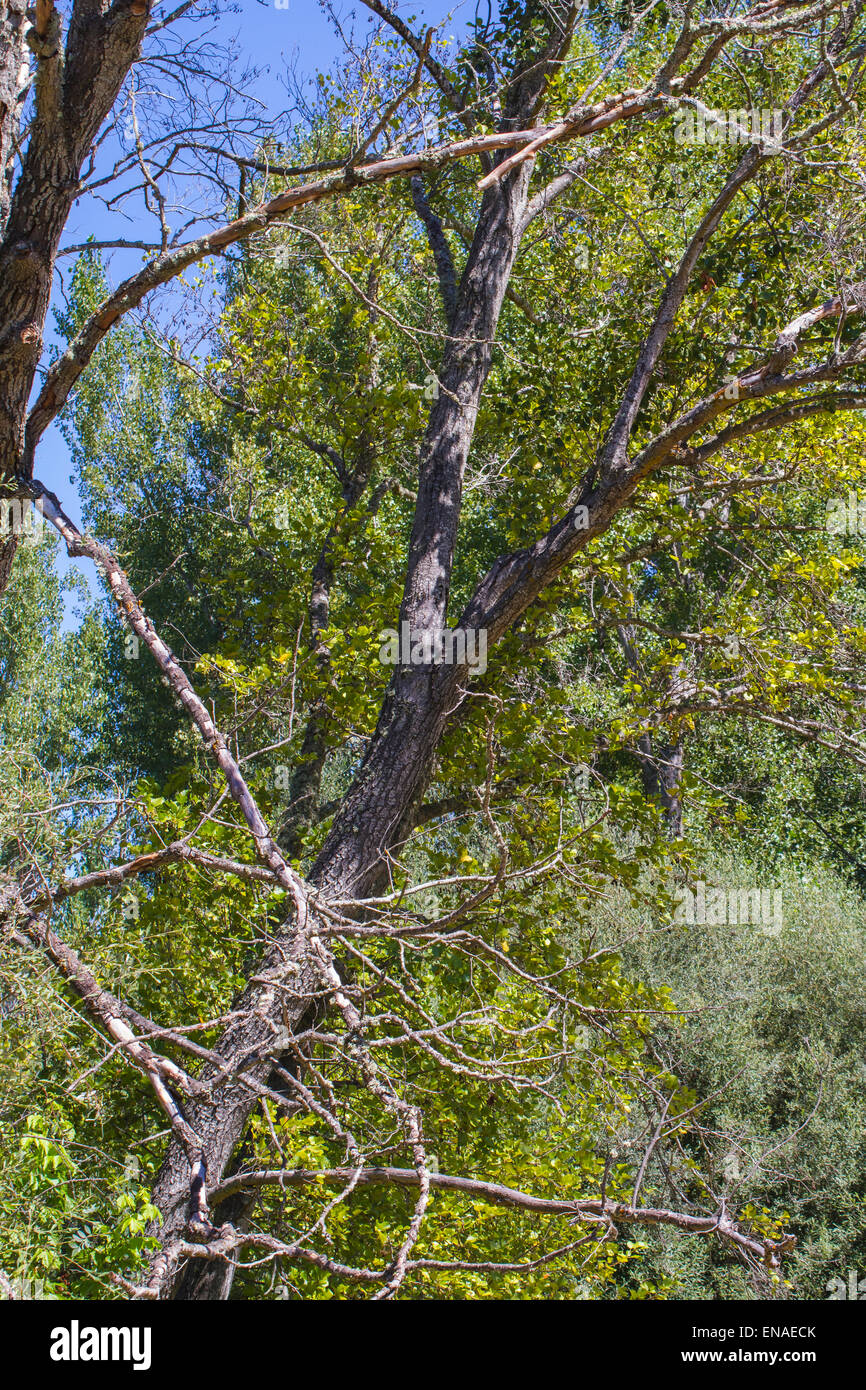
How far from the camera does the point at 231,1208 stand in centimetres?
546

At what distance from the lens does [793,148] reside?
Answer: 5.22 m

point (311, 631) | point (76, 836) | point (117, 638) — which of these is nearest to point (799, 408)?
point (311, 631)

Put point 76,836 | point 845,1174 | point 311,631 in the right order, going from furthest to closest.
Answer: point 845,1174
point 311,631
point 76,836
